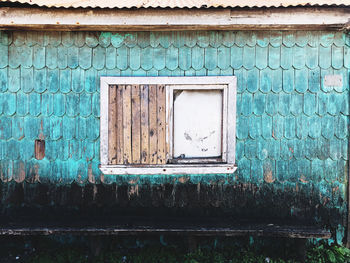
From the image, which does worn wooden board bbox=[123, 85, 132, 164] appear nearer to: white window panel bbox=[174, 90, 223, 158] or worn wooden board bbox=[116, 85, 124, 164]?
worn wooden board bbox=[116, 85, 124, 164]

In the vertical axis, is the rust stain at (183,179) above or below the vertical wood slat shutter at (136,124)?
below

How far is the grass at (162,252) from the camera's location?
11.1ft

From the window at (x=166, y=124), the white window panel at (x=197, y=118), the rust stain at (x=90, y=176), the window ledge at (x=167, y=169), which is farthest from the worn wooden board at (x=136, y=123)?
the rust stain at (x=90, y=176)

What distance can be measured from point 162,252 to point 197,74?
2.17m

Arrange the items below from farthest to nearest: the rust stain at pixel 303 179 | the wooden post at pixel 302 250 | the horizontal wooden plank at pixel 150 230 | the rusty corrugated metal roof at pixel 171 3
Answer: the rust stain at pixel 303 179, the wooden post at pixel 302 250, the horizontal wooden plank at pixel 150 230, the rusty corrugated metal roof at pixel 171 3

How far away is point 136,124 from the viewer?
3.38 meters

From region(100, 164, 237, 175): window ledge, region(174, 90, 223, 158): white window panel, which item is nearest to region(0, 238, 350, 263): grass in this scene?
region(100, 164, 237, 175): window ledge

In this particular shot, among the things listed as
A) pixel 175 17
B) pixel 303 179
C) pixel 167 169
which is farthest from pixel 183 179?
pixel 175 17

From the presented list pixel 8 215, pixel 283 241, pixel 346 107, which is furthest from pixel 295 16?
pixel 8 215

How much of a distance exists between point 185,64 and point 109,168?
1.51m

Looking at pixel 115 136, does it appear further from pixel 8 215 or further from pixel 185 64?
pixel 8 215

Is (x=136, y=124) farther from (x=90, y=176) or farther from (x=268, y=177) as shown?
(x=268, y=177)

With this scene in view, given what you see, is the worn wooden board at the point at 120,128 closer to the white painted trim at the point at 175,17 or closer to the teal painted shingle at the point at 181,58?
the teal painted shingle at the point at 181,58

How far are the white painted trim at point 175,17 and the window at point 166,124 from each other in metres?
0.62
